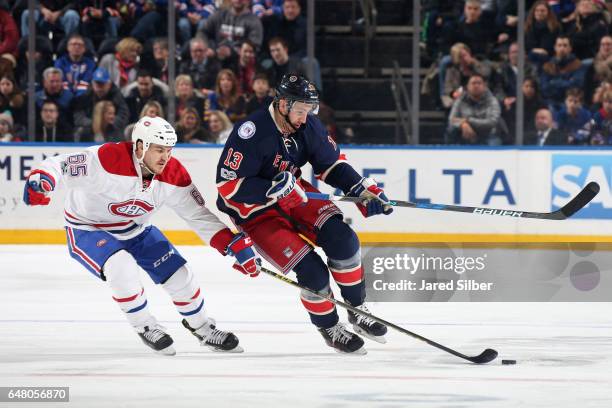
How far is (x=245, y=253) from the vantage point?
485 centimetres

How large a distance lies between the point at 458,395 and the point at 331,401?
436 millimetres

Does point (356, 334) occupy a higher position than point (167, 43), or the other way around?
point (167, 43)

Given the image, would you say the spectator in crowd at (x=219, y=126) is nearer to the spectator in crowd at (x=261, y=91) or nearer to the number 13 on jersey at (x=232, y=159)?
the spectator in crowd at (x=261, y=91)

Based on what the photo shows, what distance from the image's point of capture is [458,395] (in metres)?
4.09

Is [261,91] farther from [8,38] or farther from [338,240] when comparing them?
[338,240]

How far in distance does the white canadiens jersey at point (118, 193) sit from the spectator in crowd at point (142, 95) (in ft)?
13.8

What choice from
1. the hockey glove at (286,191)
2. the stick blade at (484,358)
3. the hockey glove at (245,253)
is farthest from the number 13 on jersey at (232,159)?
the stick blade at (484,358)

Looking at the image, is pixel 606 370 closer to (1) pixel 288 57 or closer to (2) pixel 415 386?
(2) pixel 415 386

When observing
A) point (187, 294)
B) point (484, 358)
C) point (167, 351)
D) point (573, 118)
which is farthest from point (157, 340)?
point (573, 118)

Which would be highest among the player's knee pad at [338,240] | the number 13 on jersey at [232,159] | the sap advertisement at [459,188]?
the number 13 on jersey at [232,159]

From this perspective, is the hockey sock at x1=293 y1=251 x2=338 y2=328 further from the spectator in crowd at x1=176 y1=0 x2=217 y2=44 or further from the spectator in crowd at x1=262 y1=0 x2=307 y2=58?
the spectator in crowd at x1=176 y1=0 x2=217 y2=44

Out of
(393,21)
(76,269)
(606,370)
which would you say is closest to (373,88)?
(393,21)

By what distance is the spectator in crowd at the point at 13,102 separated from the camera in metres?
9.23

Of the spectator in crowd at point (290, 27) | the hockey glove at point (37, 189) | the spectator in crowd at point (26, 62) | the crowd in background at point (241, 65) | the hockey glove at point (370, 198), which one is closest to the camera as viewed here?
the hockey glove at point (37, 189)
